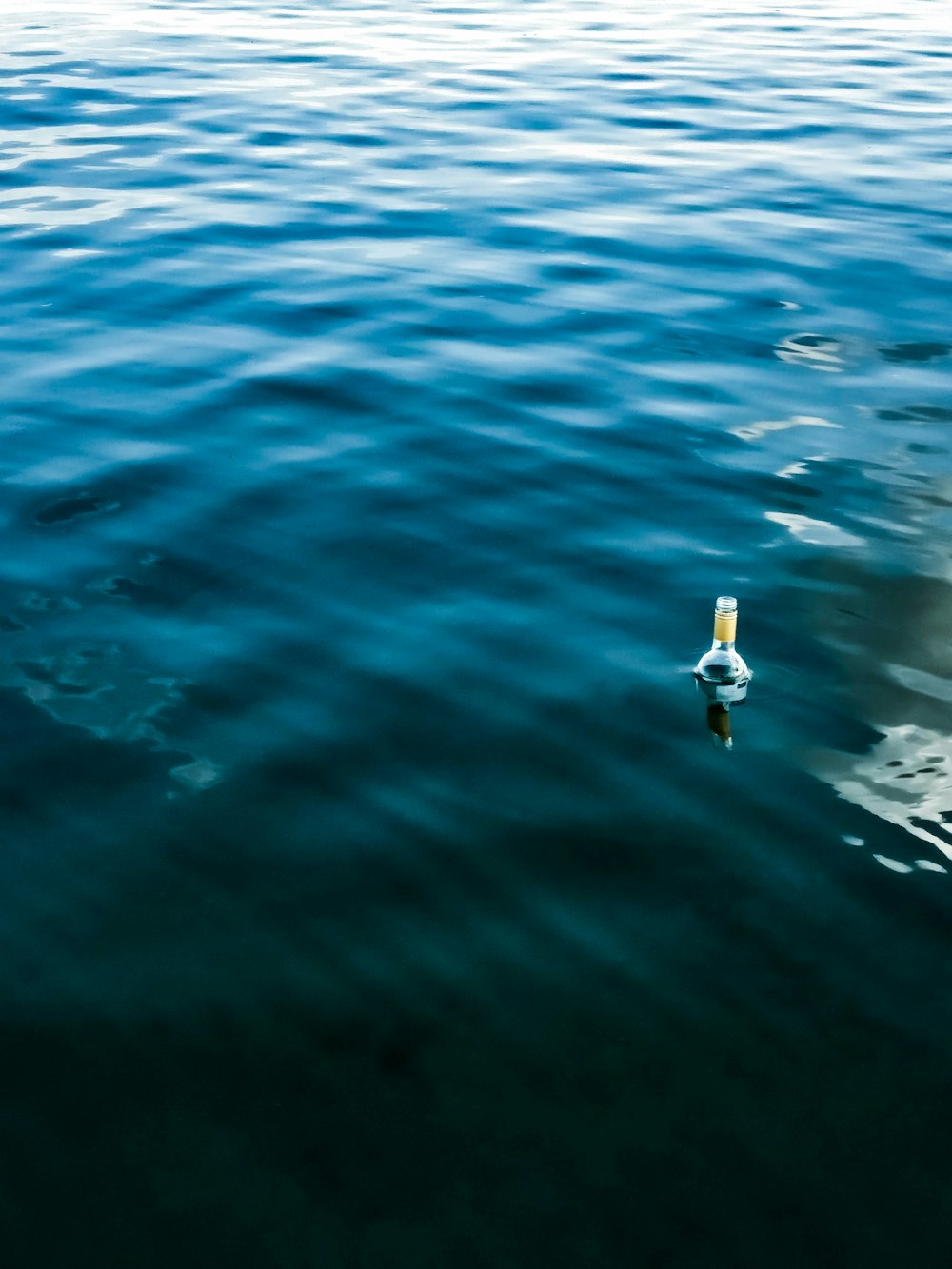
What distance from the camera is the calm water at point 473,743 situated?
3.41 metres

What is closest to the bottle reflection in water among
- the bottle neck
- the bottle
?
the bottle

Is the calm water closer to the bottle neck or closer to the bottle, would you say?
the bottle

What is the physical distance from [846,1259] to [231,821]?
244cm

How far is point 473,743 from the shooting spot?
16.7 ft

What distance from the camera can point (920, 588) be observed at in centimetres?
600

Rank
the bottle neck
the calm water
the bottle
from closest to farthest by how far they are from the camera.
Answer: the calm water, the bottle neck, the bottle

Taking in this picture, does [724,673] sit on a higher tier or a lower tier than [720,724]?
higher

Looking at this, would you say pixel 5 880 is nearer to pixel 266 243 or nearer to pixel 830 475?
pixel 830 475

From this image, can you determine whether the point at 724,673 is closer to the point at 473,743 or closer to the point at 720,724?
the point at 720,724

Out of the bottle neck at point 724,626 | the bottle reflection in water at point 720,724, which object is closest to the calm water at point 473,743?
the bottle reflection in water at point 720,724

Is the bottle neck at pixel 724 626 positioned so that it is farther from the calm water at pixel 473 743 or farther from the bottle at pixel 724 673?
the calm water at pixel 473 743

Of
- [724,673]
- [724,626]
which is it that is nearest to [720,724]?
[724,673]

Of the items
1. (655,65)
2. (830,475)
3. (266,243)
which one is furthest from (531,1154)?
(655,65)

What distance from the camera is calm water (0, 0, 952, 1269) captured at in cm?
341
